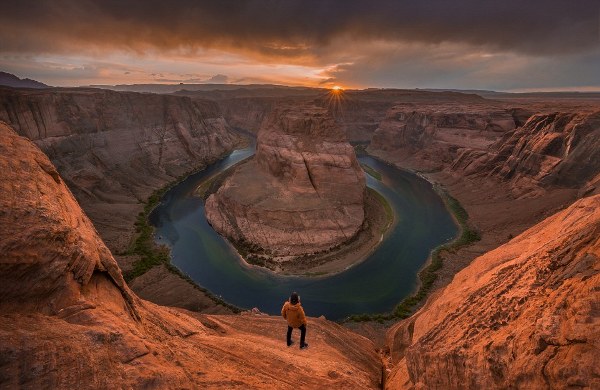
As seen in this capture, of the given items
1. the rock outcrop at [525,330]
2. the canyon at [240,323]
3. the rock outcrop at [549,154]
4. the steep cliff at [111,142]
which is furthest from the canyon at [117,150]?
the rock outcrop at [549,154]

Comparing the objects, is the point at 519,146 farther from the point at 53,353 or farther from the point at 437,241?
the point at 53,353

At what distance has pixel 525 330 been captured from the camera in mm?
8836

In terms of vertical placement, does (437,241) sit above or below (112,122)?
below

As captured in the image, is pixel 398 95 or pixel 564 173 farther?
pixel 398 95

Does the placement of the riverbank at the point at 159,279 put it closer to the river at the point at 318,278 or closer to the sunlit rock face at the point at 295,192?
the river at the point at 318,278

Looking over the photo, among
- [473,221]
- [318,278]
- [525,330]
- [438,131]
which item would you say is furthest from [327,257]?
[438,131]

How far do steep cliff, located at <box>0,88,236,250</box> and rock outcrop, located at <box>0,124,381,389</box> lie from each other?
31.5 meters

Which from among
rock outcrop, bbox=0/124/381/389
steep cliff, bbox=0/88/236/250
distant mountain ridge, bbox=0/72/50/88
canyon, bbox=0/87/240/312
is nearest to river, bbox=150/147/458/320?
canyon, bbox=0/87/240/312

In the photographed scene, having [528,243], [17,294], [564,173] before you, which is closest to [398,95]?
[564,173]

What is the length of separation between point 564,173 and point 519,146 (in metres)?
11.5

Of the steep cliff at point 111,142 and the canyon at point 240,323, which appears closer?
the canyon at point 240,323

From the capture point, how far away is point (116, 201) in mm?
50844

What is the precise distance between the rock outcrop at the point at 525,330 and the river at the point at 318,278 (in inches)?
681

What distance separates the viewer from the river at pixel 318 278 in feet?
100
